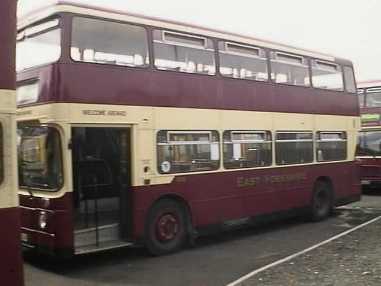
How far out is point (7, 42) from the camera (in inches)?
201

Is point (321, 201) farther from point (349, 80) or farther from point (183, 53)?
point (183, 53)

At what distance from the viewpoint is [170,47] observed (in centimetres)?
1052

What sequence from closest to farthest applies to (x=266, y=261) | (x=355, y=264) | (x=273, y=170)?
(x=355, y=264), (x=266, y=261), (x=273, y=170)

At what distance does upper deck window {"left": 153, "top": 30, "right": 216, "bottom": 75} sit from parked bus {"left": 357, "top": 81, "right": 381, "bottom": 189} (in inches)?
424

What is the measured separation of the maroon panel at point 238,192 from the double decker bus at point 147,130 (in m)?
0.02

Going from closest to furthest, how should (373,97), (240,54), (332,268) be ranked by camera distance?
(332,268), (240,54), (373,97)

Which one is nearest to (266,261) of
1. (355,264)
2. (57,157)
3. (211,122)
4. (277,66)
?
(355,264)

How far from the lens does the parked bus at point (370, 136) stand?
20.5 meters

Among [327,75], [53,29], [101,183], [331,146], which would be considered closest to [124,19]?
[53,29]

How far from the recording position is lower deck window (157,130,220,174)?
1029 cm

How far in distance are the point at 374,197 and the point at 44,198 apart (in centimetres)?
1349

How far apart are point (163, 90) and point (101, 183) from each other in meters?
1.82

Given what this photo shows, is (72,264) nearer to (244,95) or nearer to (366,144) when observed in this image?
(244,95)

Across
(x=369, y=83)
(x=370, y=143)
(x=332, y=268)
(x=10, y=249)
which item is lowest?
(x=332, y=268)
